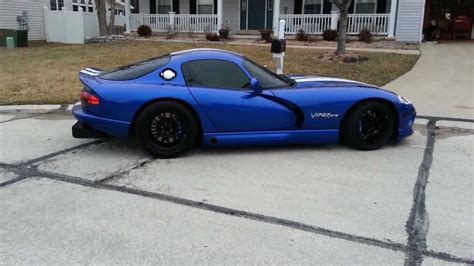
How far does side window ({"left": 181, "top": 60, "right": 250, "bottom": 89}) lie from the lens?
17.8 feet

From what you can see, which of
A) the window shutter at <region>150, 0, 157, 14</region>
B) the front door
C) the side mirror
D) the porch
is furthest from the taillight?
the window shutter at <region>150, 0, 157, 14</region>

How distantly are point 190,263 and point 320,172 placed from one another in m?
2.30

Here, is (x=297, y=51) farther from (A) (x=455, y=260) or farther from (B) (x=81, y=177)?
(A) (x=455, y=260)

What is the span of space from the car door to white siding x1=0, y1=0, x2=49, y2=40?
20006 mm

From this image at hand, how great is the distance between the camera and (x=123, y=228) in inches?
139

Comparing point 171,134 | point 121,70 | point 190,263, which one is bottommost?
point 190,263

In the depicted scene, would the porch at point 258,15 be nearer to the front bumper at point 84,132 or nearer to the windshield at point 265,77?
the windshield at point 265,77

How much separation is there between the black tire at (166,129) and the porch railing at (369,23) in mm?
16231

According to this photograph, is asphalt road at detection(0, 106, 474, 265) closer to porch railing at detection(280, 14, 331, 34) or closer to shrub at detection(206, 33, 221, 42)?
shrub at detection(206, 33, 221, 42)

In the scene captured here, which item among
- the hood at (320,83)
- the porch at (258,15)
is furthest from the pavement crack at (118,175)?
the porch at (258,15)

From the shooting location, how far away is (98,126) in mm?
5266

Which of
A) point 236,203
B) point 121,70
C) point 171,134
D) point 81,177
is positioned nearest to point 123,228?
point 236,203

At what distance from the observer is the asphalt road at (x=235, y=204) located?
10.6 ft

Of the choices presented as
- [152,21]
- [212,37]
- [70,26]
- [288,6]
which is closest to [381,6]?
[288,6]
